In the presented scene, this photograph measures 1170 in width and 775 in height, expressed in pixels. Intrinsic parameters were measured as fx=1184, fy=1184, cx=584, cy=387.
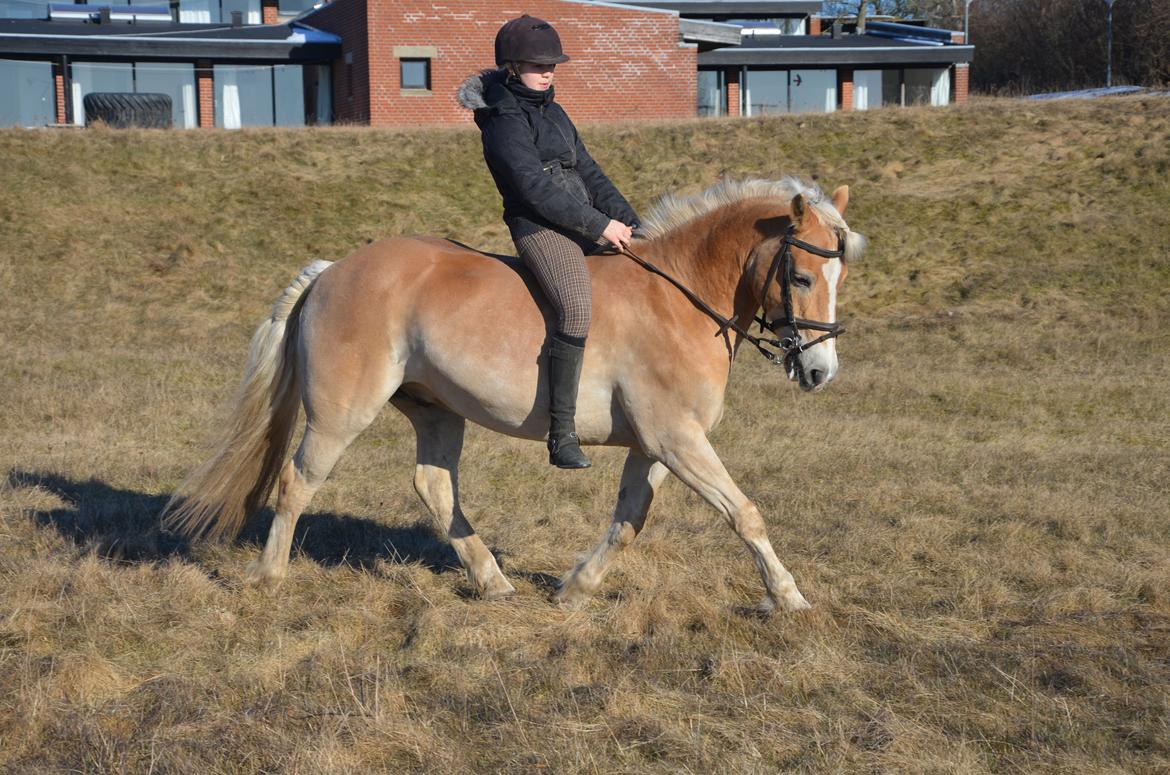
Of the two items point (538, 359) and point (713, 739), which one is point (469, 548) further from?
point (713, 739)

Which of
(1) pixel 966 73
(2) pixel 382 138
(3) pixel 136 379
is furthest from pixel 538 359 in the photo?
(1) pixel 966 73

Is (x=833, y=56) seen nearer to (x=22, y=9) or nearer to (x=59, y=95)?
(x=59, y=95)

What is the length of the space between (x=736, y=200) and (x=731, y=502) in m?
1.49

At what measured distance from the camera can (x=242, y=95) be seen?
128 feet

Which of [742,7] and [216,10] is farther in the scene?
[742,7]

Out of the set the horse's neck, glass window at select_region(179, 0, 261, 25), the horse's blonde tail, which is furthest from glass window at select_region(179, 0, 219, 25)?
the horse's neck

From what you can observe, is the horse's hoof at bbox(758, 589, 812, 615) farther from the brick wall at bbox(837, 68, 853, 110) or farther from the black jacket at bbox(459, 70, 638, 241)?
the brick wall at bbox(837, 68, 853, 110)

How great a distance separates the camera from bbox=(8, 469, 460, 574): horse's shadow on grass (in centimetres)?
680

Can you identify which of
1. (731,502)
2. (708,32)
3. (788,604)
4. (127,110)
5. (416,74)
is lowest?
(788,604)

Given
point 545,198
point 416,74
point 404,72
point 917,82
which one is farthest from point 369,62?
point 545,198

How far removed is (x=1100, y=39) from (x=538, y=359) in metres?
48.7

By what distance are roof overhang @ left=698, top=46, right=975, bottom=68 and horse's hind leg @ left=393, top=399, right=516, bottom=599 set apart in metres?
36.9

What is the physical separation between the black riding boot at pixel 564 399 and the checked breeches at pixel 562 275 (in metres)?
0.09

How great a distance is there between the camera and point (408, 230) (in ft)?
73.4
